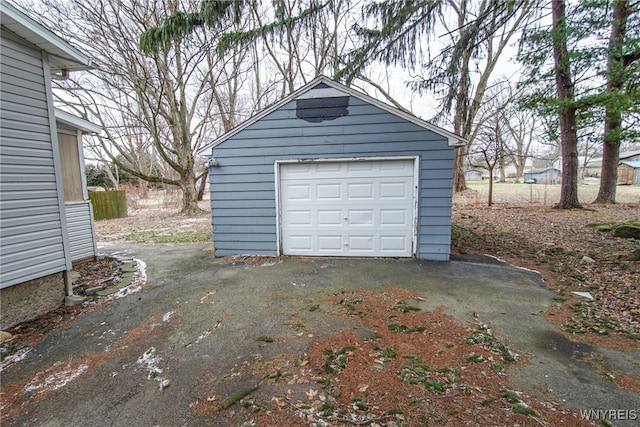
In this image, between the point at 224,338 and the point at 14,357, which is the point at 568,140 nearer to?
the point at 224,338

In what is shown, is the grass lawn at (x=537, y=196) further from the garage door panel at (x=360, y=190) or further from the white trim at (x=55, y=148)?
the white trim at (x=55, y=148)

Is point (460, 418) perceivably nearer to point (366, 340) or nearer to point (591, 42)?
point (366, 340)

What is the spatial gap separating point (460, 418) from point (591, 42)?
256 inches

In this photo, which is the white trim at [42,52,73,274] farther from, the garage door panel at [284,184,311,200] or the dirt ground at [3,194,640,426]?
the garage door panel at [284,184,311,200]

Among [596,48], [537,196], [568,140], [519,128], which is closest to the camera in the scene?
A: [596,48]

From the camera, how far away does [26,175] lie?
338cm

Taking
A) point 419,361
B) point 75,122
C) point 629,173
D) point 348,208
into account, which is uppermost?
point 75,122

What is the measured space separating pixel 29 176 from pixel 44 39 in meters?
1.65

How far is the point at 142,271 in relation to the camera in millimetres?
5285

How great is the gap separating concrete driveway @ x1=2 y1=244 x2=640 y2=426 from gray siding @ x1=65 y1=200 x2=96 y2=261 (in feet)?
7.19

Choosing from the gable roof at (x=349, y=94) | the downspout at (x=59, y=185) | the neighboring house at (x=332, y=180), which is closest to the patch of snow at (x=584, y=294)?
the neighboring house at (x=332, y=180)

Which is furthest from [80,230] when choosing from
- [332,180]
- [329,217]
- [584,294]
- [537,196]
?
[537,196]

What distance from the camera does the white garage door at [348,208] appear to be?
5469 mm

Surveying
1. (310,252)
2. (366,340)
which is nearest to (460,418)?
(366,340)
